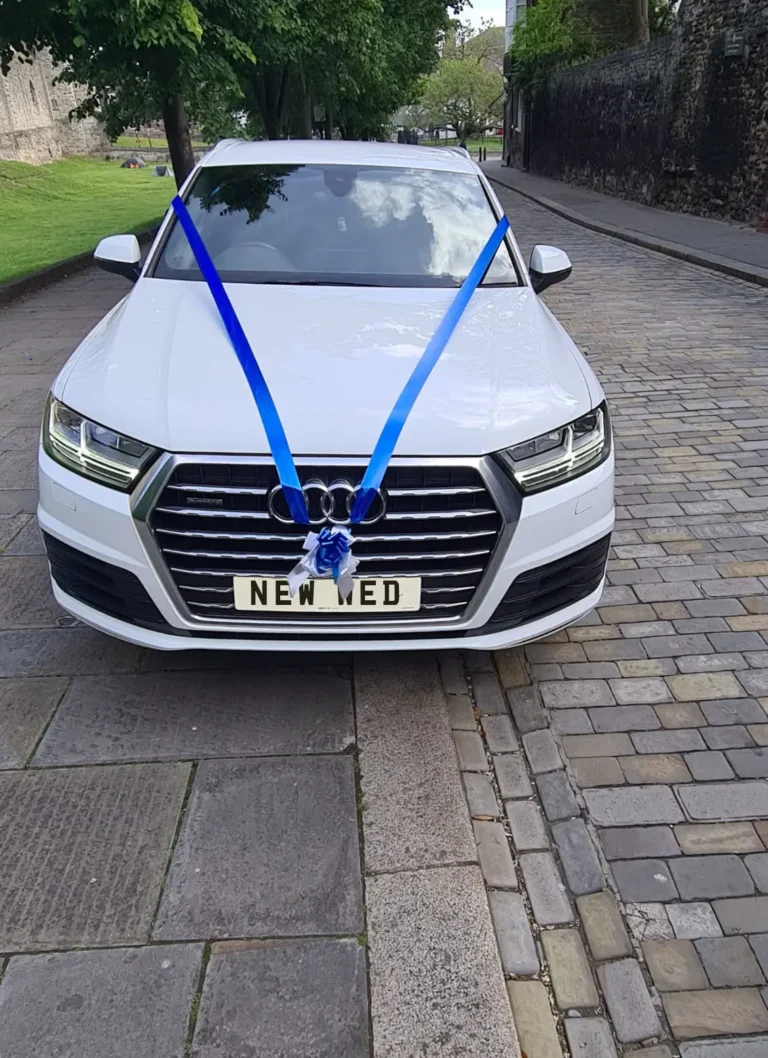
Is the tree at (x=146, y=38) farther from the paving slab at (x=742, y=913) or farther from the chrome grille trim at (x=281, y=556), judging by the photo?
the paving slab at (x=742, y=913)

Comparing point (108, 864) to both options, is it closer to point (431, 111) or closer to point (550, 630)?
point (550, 630)

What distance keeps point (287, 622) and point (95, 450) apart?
31.9 inches

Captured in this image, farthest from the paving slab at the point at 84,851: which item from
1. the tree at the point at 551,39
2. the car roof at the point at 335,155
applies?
the tree at the point at 551,39

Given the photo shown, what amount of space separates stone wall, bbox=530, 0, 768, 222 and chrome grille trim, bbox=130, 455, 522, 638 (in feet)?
46.1

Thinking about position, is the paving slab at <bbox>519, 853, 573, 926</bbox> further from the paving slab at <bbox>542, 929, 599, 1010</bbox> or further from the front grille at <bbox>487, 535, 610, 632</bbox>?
the front grille at <bbox>487, 535, 610, 632</bbox>

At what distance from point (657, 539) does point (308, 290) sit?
2105 mm

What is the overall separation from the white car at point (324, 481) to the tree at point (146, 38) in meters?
7.13

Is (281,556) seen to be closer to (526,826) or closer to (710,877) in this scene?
(526,826)

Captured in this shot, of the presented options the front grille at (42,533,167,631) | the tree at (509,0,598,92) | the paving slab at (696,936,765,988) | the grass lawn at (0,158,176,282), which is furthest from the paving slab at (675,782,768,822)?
the tree at (509,0,598,92)

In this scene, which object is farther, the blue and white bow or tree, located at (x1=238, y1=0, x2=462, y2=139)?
tree, located at (x1=238, y1=0, x2=462, y2=139)

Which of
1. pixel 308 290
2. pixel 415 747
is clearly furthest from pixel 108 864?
pixel 308 290

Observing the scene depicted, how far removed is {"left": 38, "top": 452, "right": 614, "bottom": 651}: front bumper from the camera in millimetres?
2713

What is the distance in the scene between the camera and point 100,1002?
2027 millimetres

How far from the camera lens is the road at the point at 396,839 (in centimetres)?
203
